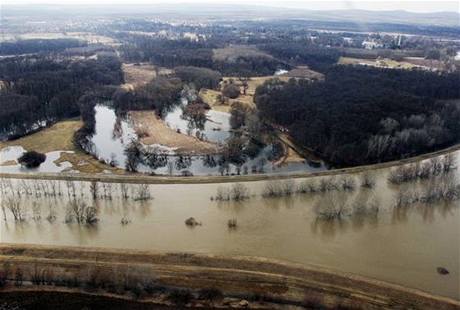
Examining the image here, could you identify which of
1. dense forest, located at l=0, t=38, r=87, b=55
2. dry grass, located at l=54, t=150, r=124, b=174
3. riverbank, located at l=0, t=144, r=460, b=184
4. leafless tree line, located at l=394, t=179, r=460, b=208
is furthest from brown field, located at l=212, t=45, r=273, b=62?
leafless tree line, located at l=394, t=179, r=460, b=208

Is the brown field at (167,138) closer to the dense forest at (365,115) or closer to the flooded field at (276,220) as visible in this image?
the flooded field at (276,220)

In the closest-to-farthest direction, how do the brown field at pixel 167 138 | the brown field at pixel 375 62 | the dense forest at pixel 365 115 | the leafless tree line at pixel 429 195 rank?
the leafless tree line at pixel 429 195 → the dense forest at pixel 365 115 → the brown field at pixel 167 138 → the brown field at pixel 375 62

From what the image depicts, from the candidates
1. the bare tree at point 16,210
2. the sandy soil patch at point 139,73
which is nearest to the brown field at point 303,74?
the sandy soil patch at point 139,73

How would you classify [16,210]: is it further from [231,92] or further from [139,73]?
[139,73]

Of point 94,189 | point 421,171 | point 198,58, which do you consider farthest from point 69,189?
point 198,58

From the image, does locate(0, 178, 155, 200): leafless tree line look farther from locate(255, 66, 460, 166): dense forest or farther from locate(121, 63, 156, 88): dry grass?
locate(121, 63, 156, 88): dry grass

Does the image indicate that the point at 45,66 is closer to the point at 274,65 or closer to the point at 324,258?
the point at 274,65

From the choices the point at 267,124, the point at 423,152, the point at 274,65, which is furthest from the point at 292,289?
the point at 274,65
